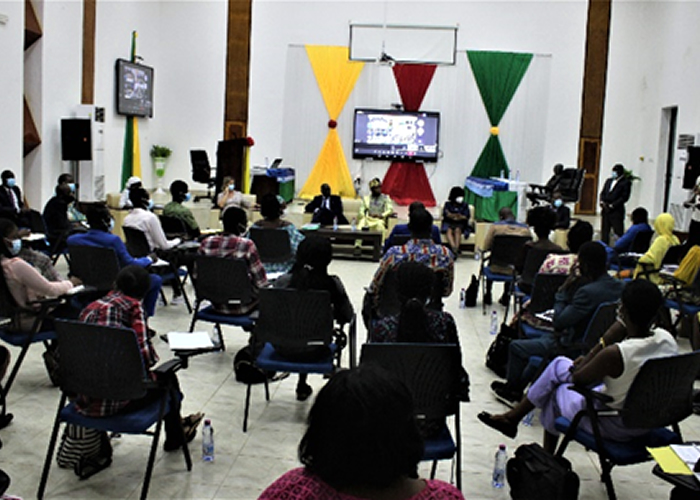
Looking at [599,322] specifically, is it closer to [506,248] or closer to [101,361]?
[101,361]

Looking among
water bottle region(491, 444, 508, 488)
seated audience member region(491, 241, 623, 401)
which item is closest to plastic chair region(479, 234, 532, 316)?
seated audience member region(491, 241, 623, 401)

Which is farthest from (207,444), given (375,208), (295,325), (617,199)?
(617,199)

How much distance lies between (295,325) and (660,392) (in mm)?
1837

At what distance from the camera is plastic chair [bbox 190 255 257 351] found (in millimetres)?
5062

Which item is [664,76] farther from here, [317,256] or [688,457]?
[688,457]

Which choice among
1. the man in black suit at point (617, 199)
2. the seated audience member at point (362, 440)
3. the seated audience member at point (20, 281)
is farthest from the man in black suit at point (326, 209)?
the seated audience member at point (362, 440)

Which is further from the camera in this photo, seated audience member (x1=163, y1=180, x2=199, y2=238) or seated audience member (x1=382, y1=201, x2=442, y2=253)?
seated audience member (x1=163, y1=180, x2=199, y2=238)

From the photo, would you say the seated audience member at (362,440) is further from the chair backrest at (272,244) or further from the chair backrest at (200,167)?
the chair backrest at (200,167)

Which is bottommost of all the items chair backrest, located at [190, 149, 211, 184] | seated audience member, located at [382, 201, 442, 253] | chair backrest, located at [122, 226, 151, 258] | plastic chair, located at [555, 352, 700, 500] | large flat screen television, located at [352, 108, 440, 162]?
plastic chair, located at [555, 352, 700, 500]

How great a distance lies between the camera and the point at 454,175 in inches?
604

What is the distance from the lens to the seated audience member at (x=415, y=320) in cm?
349

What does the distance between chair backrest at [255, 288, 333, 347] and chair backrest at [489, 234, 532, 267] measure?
337 cm

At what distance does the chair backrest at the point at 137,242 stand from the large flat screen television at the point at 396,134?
8901 mm

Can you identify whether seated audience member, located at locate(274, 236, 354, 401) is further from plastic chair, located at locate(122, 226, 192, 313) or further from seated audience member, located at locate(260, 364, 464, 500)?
seated audience member, located at locate(260, 364, 464, 500)
